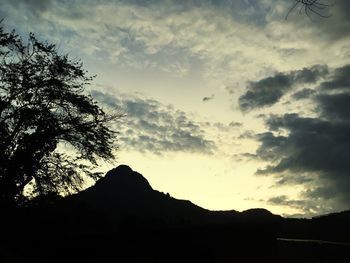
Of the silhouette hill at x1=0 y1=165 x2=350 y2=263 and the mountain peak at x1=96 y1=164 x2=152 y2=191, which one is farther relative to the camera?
the mountain peak at x1=96 y1=164 x2=152 y2=191

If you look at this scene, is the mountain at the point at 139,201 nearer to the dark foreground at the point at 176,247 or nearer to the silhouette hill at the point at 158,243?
the silhouette hill at the point at 158,243

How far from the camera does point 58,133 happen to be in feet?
72.7

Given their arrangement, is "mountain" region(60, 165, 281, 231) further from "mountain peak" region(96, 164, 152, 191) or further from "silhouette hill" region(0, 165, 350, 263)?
"silhouette hill" region(0, 165, 350, 263)

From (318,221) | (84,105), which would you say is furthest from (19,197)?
(318,221)

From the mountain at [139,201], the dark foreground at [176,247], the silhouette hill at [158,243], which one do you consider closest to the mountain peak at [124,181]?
the mountain at [139,201]

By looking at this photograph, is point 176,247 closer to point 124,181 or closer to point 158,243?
point 158,243

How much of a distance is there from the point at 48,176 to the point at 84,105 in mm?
4853

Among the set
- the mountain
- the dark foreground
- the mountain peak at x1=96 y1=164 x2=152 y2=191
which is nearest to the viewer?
the dark foreground

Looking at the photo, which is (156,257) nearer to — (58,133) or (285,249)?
(285,249)

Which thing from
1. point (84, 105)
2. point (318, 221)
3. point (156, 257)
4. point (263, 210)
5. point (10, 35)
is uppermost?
point (263, 210)

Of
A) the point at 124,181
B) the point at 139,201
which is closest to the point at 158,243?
the point at 139,201

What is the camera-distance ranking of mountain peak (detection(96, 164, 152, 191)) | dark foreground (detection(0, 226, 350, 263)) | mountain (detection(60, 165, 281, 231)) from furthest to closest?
mountain peak (detection(96, 164, 152, 191)) → mountain (detection(60, 165, 281, 231)) → dark foreground (detection(0, 226, 350, 263))

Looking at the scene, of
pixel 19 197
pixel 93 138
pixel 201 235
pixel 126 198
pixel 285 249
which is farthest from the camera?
pixel 126 198

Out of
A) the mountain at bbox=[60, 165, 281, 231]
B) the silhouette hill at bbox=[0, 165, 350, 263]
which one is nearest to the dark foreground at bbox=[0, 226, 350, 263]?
the silhouette hill at bbox=[0, 165, 350, 263]
